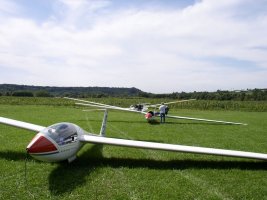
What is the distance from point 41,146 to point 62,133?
3.23 feet

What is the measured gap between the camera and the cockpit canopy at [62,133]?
7255mm

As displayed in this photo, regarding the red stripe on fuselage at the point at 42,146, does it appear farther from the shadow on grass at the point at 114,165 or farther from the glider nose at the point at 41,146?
the shadow on grass at the point at 114,165

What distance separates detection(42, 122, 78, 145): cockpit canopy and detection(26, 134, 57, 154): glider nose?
0.24 metres

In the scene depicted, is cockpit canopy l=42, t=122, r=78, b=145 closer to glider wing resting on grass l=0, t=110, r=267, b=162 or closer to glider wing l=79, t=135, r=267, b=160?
glider wing resting on grass l=0, t=110, r=267, b=162

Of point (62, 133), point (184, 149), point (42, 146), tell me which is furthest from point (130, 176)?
point (42, 146)

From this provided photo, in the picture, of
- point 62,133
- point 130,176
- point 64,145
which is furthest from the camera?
point 62,133

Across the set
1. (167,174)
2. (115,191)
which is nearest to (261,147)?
(167,174)

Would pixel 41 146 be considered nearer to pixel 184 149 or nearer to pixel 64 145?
pixel 64 145

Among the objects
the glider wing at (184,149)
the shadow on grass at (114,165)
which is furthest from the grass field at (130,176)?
the glider wing at (184,149)

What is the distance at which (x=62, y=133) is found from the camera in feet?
24.8

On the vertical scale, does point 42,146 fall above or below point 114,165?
above

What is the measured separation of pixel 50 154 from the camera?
6.85 metres

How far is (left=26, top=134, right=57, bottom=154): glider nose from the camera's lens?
649 cm

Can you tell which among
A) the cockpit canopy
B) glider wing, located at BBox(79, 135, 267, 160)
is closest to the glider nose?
the cockpit canopy
